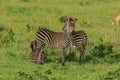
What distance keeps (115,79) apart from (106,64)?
10.8ft

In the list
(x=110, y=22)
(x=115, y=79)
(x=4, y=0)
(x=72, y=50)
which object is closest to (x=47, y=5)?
(x=4, y=0)

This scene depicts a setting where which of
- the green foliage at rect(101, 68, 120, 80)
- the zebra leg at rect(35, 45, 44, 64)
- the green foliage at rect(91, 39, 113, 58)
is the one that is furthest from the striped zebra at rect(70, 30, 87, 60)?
the green foliage at rect(101, 68, 120, 80)

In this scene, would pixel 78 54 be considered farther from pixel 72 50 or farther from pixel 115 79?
pixel 115 79

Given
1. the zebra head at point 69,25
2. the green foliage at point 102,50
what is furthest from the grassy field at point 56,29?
the zebra head at point 69,25

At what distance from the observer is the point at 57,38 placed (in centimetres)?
1339

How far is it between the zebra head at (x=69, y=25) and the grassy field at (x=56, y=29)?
0.82 m

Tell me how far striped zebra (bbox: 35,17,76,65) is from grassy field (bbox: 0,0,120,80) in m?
0.38

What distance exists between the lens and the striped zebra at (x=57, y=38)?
42.9 feet

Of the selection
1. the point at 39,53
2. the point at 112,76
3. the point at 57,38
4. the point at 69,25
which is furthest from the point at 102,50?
the point at 112,76

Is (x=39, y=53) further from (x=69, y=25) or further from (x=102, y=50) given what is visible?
(x=102, y=50)

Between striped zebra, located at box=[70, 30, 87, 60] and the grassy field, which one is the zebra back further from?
the grassy field

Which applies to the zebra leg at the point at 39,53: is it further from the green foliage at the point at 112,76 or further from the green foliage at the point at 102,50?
the green foliage at the point at 112,76

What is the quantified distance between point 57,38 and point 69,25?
59cm

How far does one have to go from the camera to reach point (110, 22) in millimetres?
22109
